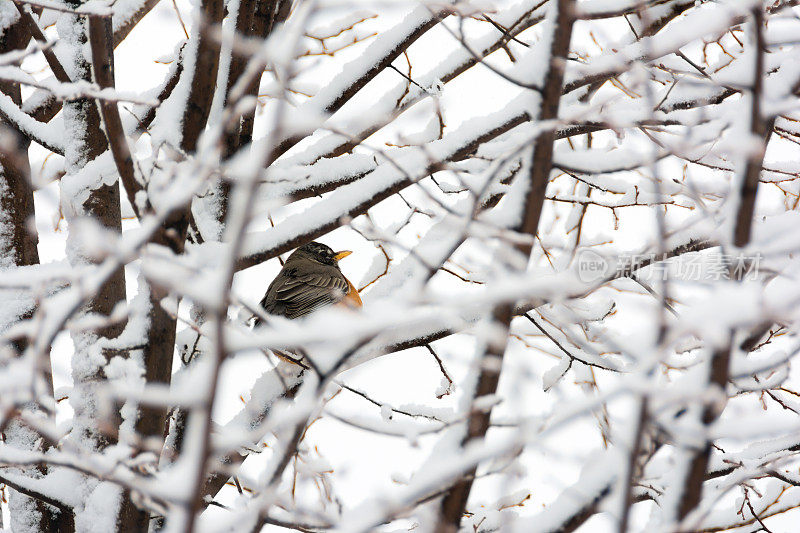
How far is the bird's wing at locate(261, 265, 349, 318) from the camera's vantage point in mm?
5309

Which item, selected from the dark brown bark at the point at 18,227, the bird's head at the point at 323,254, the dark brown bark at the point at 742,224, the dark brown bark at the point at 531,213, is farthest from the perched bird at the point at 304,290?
the dark brown bark at the point at 742,224

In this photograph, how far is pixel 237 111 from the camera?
113 centimetres

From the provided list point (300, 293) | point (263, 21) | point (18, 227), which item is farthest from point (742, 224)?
point (300, 293)

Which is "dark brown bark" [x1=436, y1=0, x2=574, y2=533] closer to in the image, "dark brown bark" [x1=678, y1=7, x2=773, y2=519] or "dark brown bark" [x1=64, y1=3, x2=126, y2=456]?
"dark brown bark" [x1=678, y1=7, x2=773, y2=519]

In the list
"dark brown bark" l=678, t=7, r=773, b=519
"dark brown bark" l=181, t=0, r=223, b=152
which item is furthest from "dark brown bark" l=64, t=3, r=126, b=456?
"dark brown bark" l=678, t=7, r=773, b=519

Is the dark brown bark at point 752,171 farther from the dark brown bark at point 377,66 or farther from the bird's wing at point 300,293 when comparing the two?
the bird's wing at point 300,293

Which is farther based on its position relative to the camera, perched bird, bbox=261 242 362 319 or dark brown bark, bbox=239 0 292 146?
perched bird, bbox=261 242 362 319

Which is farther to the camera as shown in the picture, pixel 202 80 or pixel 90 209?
pixel 90 209

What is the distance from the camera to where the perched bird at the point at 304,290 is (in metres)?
5.31

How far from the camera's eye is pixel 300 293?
543 cm

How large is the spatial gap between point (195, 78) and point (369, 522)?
83.7 inches

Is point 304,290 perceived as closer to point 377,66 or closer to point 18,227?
point 18,227

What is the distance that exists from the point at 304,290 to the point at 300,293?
6 cm

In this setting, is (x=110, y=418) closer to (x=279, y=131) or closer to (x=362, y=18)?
(x=279, y=131)
